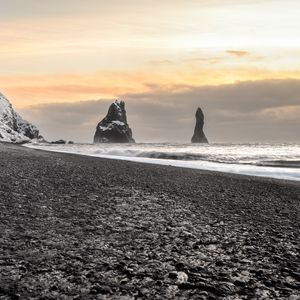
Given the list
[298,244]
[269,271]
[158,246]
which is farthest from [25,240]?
[298,244]

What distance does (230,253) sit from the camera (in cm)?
681

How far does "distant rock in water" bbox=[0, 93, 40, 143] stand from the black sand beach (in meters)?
107

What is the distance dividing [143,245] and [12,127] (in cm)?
14947

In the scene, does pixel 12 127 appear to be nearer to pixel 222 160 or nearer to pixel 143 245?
pixel 222 160

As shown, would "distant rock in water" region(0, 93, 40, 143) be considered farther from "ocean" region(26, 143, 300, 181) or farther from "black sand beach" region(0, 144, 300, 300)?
"black sand beach" region(0, 144, 300, 300)

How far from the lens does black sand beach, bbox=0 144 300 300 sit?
5047mm

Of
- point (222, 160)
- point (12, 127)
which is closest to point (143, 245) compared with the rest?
point (222, 160)

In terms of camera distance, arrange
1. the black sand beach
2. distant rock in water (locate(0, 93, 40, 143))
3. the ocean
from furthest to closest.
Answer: distant rock in water (locate(0, 93, 40, 143)), the ocean, the black sand beach

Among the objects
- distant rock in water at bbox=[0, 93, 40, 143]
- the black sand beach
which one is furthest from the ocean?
distant rock in water at bbox=[0, 93, 40, 143]

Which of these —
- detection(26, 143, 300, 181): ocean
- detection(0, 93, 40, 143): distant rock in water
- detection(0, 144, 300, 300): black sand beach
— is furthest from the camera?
detection(0, 93, 40, 143): distant rock in water

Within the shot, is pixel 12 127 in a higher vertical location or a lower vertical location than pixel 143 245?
higher

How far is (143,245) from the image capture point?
706cm

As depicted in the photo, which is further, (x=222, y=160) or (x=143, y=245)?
(x=222, y=160)

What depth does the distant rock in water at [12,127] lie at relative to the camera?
12006 centimetres
